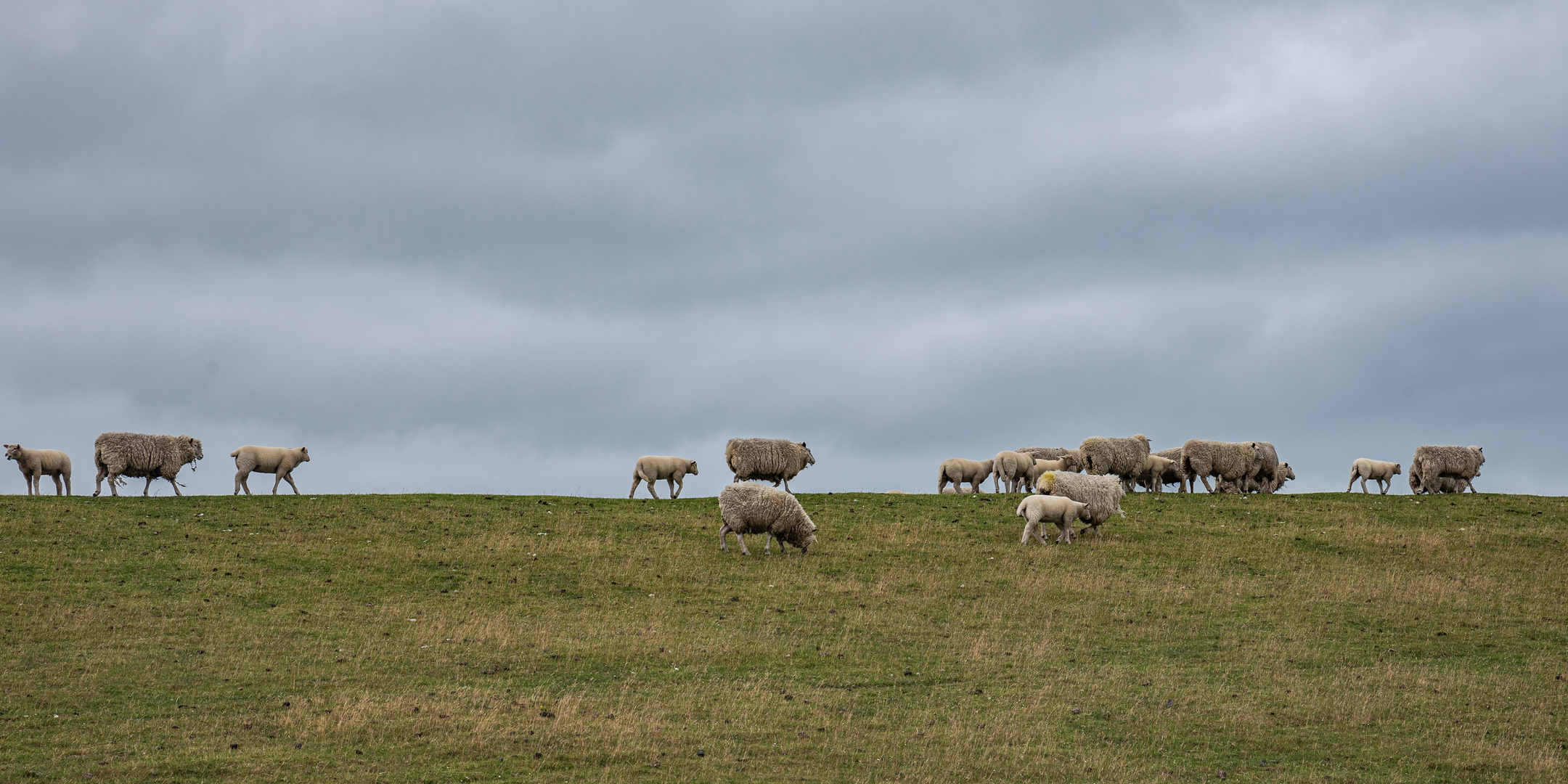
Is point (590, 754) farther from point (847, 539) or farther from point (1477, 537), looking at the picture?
point (1477, 537)

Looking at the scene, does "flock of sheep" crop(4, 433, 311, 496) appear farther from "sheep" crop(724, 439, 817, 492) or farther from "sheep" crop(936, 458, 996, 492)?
"sheep" crop(936, 458, 996, 492)

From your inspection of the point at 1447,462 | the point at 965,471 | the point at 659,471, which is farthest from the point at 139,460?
the point at 1447,462

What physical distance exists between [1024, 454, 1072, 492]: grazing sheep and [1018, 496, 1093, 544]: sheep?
12456 mm

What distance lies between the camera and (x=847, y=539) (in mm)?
32312

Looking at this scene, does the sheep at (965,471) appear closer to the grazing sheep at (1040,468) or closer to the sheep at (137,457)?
the grazing sheep at (1040,468)

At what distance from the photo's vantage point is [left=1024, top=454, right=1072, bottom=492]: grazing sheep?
1783 inches

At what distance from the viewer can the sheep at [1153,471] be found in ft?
155

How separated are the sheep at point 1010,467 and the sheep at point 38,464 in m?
34.5

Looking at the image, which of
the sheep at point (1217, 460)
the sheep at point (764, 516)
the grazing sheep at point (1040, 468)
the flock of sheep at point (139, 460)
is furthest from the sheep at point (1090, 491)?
the flock of sheep at point (139, 460)

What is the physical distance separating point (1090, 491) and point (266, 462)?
93.2 ft

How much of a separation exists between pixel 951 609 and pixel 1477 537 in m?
19.1

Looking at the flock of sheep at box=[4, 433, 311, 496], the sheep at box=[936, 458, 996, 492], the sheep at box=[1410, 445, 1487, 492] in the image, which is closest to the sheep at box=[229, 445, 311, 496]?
the flock of sheep at box=[4, 433, 311, 496]

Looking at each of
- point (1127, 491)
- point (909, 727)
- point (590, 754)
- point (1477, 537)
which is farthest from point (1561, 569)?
point (590, 754)

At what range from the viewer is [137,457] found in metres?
40.4
